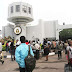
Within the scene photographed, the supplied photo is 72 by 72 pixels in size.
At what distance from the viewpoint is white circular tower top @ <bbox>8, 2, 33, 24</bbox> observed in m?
30.5

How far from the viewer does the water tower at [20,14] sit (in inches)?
1207

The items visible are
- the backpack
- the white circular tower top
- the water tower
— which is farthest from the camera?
the water tower

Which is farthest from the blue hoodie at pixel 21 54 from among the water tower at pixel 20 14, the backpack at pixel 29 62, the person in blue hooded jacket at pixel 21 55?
the water tower at pixel 20 14

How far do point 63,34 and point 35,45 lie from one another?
4123 cm

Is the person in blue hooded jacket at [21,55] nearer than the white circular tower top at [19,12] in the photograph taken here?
Yes

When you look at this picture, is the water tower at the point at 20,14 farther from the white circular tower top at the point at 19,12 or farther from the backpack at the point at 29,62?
the backpack at the point at 29,62

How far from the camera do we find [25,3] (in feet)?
104

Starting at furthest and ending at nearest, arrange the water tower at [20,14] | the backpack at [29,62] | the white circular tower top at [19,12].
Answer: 1. the water tower at [20,14]
2. the white circular tower top at [19,12]
3. the backpack at [29,62]

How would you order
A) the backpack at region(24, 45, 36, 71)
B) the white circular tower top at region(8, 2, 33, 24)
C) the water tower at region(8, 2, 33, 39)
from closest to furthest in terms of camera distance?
the backpack at region(24, 45, 36, 71) < the white circular tower top at region(8, 2, 33, 24) < the water tower at region(8, 2, 33, 39)

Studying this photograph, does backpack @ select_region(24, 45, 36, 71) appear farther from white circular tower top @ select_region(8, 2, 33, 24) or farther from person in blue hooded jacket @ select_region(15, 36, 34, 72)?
white circular tower top @ select_region(8, 2, 33, 24)

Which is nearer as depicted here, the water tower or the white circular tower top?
the white circular tower top

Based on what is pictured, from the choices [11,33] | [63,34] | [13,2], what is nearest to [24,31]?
[11,33]

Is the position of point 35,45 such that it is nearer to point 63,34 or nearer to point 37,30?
point 37,30

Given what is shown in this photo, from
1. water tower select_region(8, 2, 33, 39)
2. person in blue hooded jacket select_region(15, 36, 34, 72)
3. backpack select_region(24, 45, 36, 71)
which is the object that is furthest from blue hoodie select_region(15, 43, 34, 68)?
water tower select_region(8, 2, 33, 39)
